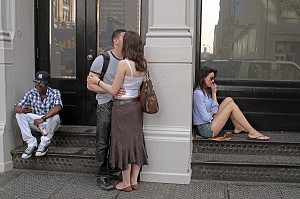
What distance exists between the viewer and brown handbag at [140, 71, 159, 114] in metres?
4.54

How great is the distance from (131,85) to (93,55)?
1.78m

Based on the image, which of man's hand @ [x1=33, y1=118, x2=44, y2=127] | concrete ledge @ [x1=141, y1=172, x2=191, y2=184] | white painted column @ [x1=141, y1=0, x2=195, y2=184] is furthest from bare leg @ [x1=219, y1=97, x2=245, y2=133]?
man's hand @ [x1=33, y1=118, x2=44, y2=127]

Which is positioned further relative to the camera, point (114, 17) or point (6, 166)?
point (114, 17)

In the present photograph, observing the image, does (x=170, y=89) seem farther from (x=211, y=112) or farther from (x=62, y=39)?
(x=62, y=39)

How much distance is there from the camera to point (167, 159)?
4984mm

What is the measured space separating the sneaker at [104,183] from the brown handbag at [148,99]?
0.98 meters

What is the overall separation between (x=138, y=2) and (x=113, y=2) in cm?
40

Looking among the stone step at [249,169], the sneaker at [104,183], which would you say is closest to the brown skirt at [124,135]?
the sneaker at [104,183]

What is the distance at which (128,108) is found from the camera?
458cm

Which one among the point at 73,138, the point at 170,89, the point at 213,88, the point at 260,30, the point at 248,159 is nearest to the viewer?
the point at 170,89

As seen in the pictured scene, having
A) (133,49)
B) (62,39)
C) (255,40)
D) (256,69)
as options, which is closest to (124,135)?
(133,49)

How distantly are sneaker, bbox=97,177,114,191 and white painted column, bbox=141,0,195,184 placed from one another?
583mm

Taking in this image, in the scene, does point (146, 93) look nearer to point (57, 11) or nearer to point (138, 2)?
point (138, 2)

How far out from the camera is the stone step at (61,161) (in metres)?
5.32
